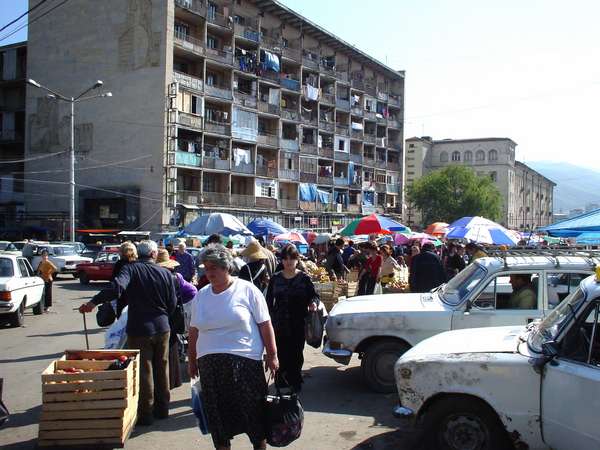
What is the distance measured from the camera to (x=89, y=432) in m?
5.03

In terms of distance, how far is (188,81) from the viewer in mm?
40781

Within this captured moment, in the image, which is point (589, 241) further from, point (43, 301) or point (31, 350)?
point (43, 301)

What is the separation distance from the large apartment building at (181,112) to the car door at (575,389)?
1440 inches

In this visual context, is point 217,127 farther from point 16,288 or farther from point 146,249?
point 146,249

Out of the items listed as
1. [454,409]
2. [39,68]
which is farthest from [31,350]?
[39,68]

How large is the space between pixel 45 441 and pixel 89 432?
1.29ft

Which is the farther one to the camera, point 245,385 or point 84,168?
point 84,168

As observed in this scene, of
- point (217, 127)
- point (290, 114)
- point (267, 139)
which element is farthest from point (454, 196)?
point (217, 127)

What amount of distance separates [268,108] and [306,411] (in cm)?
4461

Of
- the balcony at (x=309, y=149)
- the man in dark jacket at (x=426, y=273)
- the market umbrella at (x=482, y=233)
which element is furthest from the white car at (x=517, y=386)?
the balcony at (x=309, y=149)

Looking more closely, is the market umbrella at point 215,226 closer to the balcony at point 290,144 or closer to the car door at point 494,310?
the car door at point 494,310

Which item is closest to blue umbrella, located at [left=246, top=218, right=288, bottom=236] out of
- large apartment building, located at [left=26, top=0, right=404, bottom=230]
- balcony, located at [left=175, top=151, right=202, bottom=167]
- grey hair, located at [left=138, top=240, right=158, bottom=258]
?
grey hair, located at [left=138, top=240, right=158, bottom=258]

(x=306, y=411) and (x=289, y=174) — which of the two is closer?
(x=306, y=411)

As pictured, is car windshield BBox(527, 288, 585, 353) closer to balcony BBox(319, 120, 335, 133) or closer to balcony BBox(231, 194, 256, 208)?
balcony BBox(231, 194, 256, 208)
